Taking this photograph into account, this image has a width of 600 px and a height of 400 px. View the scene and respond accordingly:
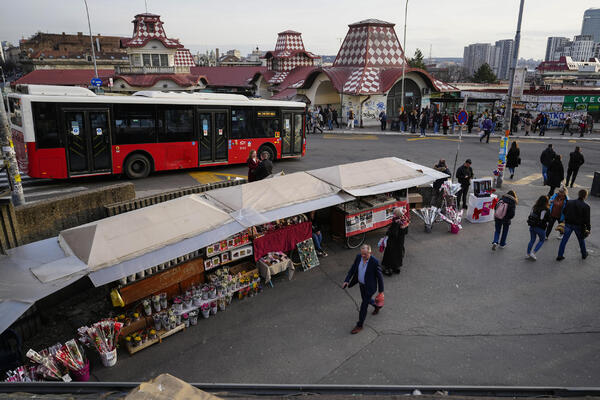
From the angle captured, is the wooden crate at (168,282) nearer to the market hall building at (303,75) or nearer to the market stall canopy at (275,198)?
the market stall canopy at (275,198)

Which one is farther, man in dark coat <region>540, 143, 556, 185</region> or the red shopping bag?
man in dark coat <region>540, 143, 556, 185</region>

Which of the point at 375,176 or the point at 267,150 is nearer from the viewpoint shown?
the point at 375,176

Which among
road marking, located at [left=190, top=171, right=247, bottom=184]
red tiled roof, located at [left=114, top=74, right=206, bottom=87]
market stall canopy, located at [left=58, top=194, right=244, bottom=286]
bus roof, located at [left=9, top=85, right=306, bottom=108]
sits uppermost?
red tiled roof, located at [left=114, top=74, right=206, bottom=87]

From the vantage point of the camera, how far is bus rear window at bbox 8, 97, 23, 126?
42.0 feet

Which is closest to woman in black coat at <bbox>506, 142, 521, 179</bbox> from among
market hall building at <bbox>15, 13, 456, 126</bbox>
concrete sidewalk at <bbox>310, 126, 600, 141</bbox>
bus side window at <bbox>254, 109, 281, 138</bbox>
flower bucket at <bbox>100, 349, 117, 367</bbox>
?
bus side window at <bbox>254, 109, 281, 138</bbox>

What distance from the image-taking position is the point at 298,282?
8.57 metres

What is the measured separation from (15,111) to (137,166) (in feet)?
13.5

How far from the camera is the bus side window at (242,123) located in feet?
55.2

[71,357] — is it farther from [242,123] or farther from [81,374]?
[242,123]

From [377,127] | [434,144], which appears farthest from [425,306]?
[377,127]

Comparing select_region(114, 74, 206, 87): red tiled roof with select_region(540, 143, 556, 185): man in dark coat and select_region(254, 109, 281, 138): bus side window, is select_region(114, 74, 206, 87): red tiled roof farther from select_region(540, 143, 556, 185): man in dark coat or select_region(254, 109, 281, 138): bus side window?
select_region(540, 143, 556, 185): man in dark coat

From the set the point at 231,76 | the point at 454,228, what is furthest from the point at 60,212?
the point at 231,76

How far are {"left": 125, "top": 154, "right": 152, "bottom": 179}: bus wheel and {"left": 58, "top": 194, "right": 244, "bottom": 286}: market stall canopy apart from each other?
25.5ft

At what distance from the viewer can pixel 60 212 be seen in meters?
9.15
